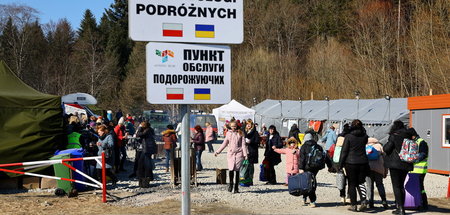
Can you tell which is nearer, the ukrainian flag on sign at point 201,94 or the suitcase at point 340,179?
the ukrainian flag on sign at point 201,94

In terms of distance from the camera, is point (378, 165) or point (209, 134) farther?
point (209, 134)

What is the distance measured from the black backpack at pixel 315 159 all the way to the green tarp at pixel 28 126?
6907mm

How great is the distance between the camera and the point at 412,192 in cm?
1171

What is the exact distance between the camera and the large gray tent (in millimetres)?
28562

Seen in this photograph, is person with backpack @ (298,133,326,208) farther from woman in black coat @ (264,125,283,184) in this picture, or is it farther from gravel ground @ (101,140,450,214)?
woman in black coat @ (264,125,283,184)

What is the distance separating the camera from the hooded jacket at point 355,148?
11000mm

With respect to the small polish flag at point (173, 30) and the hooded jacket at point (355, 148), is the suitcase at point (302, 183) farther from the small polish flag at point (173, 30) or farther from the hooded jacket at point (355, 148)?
the small polish flag at point (173, 30)

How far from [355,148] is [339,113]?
23378 millimetres

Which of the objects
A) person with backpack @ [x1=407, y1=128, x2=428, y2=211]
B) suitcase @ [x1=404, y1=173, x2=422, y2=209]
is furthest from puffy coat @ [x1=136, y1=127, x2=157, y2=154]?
person with backpack @ [x1=407, y1=128, x2=428, y2=211]

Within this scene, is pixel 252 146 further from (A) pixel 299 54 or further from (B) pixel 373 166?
(A) pixel 299 54

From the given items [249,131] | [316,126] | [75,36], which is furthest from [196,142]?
[75,36]

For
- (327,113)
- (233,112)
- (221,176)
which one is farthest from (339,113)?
(221,176)

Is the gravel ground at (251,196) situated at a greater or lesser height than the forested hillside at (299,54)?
lesser

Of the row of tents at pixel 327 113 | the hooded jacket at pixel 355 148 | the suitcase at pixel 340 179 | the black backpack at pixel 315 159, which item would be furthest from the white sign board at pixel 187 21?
the row of tents at pixel 327 113
